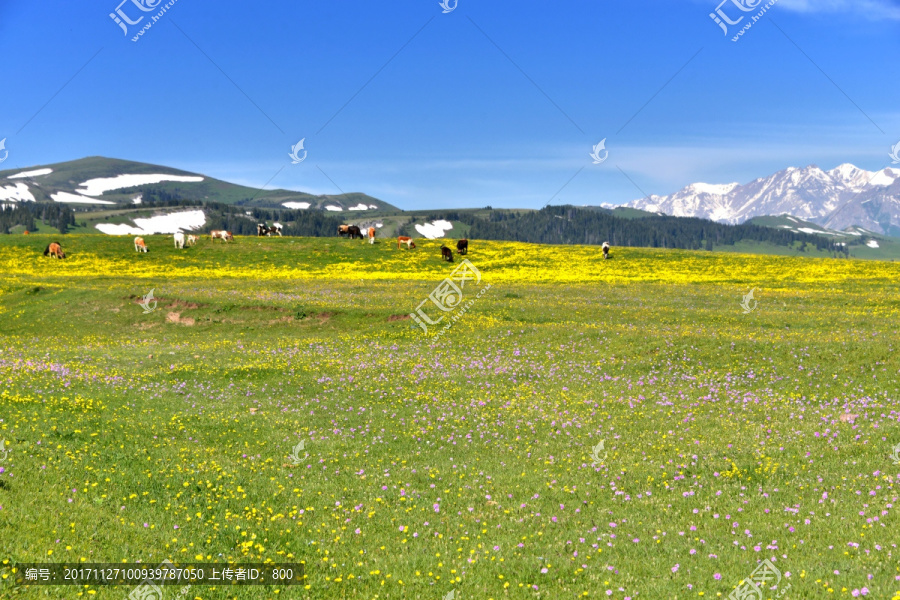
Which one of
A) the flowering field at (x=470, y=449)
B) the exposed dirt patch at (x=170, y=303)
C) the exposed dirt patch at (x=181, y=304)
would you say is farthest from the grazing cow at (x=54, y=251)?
the exposed dirt patch at (x=181, y=304)

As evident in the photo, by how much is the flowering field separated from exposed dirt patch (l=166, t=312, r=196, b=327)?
0.20 m

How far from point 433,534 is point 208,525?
16.8ft

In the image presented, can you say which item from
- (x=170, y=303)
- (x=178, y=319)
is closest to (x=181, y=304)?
(x=170, y=303)

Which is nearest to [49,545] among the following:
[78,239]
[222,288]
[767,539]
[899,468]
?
[767,539]

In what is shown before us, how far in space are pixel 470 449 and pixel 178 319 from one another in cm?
3270

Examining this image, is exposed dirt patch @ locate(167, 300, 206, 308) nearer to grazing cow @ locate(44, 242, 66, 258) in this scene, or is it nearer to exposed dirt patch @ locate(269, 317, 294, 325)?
exposed dirt patch @ locate(269, 317, 294, 325)

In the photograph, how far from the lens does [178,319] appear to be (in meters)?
42.2

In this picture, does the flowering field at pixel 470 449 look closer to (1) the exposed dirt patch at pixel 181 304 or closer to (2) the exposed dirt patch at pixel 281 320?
(2) the exposed dirt patch at pixel 281 320

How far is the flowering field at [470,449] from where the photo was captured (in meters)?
10.7

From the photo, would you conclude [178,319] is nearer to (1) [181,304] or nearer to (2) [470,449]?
(1) [181,304]

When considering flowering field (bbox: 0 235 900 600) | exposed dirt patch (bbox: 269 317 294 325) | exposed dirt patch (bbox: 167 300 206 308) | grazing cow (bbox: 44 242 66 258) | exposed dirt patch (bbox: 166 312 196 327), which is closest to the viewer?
flowering field (bbox: 0 235 900 600)

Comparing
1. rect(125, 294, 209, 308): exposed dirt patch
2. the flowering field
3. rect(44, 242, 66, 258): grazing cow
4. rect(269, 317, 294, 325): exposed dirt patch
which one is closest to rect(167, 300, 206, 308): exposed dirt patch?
rect(125, 294, 209, 308): exposed dirt patch

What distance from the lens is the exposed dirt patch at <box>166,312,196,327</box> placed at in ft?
136

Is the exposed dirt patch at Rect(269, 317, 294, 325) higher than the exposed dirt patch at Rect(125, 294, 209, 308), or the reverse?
the exposed dirt patch at Rect(125, 294, 209, 308)
